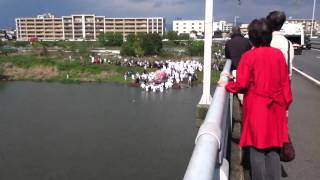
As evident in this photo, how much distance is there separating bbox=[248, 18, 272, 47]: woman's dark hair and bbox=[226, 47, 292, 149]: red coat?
89mm

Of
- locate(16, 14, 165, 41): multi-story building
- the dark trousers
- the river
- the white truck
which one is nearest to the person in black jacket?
the dark trousers

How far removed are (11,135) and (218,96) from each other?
1054 inches

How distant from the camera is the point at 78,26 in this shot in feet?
403

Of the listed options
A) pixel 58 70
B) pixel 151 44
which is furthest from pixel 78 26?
pixel 58 70

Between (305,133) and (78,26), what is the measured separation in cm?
12070

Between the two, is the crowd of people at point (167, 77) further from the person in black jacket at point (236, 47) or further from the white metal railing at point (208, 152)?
the white metal railing at point (208, 152)

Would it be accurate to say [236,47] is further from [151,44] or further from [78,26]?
[78,26]

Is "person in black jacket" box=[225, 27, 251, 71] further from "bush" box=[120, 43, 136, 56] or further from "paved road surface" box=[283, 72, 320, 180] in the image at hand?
"bush" box=[120, 43, 136, 56]

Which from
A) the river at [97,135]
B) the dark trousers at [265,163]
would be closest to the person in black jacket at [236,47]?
the dark trousers at [265,163]

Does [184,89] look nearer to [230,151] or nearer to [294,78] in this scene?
[294,78]

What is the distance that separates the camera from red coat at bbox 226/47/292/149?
308 centimetres

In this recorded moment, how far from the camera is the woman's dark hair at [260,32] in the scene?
3.21m

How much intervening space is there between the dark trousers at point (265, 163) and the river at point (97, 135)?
55.2ft

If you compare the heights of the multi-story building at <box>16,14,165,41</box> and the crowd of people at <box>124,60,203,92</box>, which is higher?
the multi-story building at <box>16,14,165,41</box>
